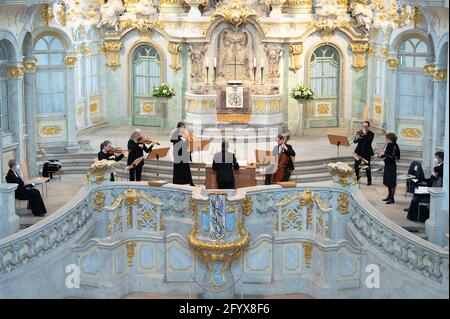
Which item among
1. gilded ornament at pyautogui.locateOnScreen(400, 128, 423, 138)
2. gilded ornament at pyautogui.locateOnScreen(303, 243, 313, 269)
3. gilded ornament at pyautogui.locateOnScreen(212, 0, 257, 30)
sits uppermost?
gilded ornament at pyautogui.locateOnScreen(212, 0, 257, 30)

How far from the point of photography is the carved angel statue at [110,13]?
97.0 feet

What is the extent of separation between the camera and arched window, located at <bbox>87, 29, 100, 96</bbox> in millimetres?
29469

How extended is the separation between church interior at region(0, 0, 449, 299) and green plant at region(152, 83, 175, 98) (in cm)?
6

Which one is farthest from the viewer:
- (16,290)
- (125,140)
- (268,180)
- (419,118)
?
(125,140)

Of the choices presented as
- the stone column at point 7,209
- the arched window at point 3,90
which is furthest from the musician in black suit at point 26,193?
the arched window at point 3,90

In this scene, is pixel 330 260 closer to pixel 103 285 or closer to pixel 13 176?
pixel 103 285

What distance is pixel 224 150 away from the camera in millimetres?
19984

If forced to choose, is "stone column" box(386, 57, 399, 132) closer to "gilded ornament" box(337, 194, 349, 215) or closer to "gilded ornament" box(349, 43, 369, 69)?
"gilded ornament" box(349, 43, 369, 69)

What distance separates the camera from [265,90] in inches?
1153

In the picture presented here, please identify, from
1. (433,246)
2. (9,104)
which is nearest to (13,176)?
(9,104)

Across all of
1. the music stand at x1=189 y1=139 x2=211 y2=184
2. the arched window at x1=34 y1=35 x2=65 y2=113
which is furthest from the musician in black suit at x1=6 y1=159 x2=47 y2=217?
the arched window at x1=34 y1=35 x2=65 y2=113

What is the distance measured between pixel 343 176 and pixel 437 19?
4.16 m

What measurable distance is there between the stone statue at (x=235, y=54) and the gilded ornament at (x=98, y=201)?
11.0 meters

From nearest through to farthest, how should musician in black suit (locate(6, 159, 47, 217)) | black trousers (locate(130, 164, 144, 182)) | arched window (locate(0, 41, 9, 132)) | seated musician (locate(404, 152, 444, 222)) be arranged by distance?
seated musician (locate(404, 152, 444, 222)) < musician in black suit (locate(6, 159, 47, 217)) < black trousers (locate(130, 164, 144, 182)) < arched window (locate(0, 41, 9, 132))
